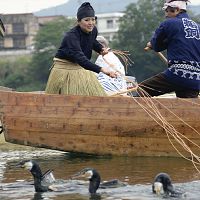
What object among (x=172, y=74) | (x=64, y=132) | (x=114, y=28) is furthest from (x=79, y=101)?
(x=114, y=28)

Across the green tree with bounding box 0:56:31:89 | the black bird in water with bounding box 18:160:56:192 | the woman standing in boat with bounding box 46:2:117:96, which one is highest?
Answer: the woman standing in boat with bounding box 46:2:117:96

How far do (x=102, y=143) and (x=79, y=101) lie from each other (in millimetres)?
624

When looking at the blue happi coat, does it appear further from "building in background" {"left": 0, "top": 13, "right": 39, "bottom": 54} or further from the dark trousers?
"building in background" {"left": 0, "top": 13, "right": 39, "bottom": 54}

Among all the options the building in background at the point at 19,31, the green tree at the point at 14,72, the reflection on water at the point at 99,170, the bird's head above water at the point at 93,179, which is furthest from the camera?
the building in background at the point at 19,31

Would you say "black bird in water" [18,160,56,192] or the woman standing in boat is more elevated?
the woman standing in boat

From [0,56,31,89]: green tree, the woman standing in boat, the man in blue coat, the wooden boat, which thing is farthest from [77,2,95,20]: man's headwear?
[0,56,31,89]: green tree

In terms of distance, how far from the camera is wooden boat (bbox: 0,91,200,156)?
1002 centimetres

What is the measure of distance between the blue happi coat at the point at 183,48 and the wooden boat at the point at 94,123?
1.17ft

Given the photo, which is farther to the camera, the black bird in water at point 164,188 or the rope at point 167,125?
the rope at point 167,125

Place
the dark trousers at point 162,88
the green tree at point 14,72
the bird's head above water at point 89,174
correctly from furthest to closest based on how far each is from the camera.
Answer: the green tree at point 14,72
the dark trousers at point 162,88
the bird's head above water at point 89,174

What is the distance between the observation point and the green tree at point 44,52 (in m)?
90.6

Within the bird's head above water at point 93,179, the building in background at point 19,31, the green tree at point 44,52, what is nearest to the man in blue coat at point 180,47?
the bird's head above water at point 93,179

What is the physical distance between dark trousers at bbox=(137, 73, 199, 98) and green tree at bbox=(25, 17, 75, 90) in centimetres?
7371

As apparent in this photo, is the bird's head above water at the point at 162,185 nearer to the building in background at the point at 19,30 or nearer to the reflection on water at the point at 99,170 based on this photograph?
the reflection on water at the point at 99,170
